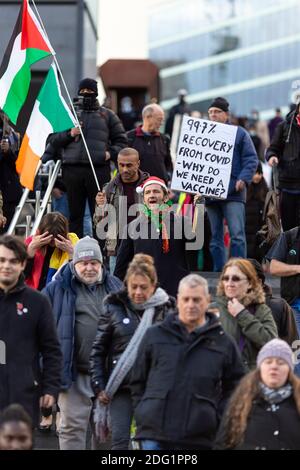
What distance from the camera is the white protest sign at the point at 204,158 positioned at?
16359 millimetres

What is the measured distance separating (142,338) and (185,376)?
0.67m

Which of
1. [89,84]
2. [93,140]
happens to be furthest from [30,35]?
[93,140]

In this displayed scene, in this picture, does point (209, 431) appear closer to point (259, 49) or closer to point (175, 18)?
point (259, 49)

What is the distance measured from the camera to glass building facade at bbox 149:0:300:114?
495ft

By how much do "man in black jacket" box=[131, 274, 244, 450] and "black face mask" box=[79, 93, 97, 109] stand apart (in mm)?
6355

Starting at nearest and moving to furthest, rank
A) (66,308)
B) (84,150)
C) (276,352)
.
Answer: (276,352), (66,308), (84,150)

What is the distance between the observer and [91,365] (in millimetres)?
11648

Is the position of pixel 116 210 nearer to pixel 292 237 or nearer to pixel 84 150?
pixel 84 150

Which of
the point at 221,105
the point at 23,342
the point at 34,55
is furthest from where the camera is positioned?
the point at 221,105

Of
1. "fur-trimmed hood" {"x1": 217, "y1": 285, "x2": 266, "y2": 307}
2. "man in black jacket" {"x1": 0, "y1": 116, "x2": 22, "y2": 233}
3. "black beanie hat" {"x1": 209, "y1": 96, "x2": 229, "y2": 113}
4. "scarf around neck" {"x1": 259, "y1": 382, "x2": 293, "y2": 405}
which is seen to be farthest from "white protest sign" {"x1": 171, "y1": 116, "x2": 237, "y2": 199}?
"scarf around neck" {"x1": 259, "y1": 382, "x2": 293, "y2": 405}

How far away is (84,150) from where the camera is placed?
56.5 ft

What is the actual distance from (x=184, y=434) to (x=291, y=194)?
22.9 feet
